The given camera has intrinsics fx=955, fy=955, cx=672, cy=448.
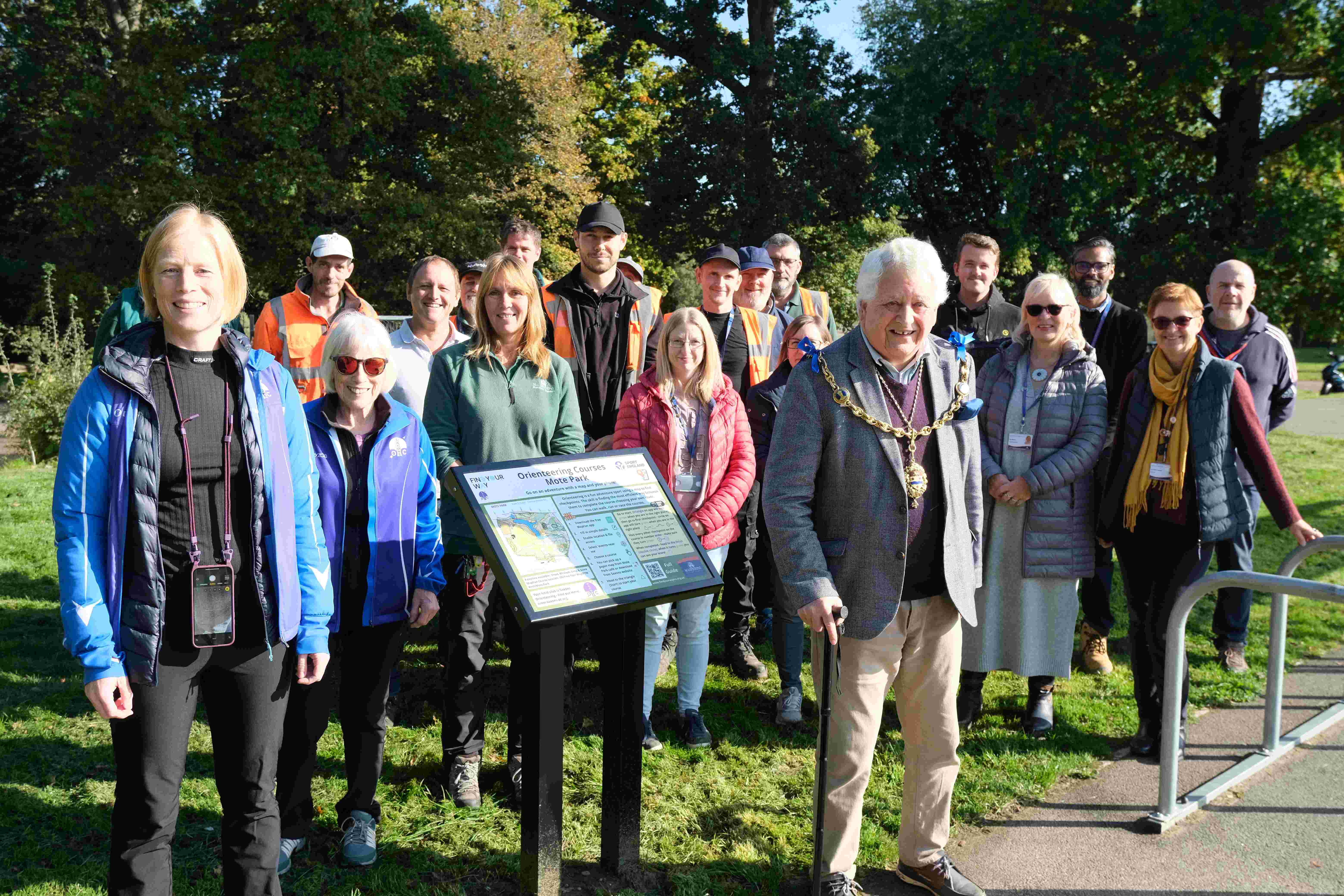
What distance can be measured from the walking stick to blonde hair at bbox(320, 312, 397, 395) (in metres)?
1.86

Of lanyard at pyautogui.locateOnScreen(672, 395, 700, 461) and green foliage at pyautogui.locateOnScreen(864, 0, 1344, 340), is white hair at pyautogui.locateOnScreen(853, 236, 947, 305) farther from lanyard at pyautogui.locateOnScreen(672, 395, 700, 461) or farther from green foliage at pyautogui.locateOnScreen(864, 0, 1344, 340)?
green foliage at pyautogui.locateOnScreen(864, 0, 1344, 340)

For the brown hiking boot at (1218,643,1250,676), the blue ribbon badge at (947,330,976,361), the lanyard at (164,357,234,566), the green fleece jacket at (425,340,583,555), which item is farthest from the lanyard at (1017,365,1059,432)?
the lanyard at (164,357,234,566)

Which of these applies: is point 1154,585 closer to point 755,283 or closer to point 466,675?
point 755,283

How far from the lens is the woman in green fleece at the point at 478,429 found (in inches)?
160

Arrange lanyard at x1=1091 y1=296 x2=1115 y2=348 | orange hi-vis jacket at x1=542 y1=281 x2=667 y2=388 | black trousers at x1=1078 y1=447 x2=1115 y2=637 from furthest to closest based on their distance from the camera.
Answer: lanyard at x1=1091 y1=296 x2=1115 y2=348 < black trousers at x1=1078 y1=447 x2=1115 y2=637 < orange hi-vis jacket at x1=542 y1=281 x2=667 y2=388

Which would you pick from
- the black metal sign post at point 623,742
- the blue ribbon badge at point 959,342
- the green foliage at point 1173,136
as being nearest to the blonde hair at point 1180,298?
the blue ribbon badge at point 959,342

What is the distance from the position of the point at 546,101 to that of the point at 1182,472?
79.1 feet

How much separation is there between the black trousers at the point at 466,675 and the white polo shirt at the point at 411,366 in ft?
3.85

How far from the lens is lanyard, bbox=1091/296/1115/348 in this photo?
19.2ft

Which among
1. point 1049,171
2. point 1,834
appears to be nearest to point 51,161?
point 1049,171

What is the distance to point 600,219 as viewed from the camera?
17.7 feet

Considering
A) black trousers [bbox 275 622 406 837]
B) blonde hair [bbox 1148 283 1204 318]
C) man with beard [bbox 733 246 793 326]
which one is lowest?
black trousers [bbox 275 622 406 837]

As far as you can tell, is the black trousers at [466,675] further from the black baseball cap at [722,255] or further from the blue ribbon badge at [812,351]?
the black baseball cap at [722,255]

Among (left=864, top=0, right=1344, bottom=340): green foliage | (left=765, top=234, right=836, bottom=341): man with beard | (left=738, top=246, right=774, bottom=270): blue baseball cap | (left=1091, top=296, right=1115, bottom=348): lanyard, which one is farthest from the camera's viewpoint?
(left=864, top=0, right=1344, bottom=340): green foliage
